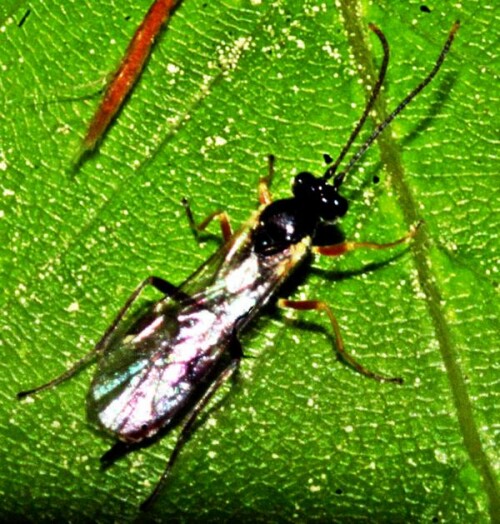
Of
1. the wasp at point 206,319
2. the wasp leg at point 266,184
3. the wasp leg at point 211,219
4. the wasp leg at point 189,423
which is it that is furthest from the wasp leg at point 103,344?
the wasp leg at point 266,184

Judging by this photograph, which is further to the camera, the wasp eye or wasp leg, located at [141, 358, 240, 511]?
the wasp eye

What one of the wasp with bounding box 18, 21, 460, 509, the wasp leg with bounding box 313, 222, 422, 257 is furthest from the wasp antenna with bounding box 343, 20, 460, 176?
the wasp leg with bounding box 313, 222, 422, 257

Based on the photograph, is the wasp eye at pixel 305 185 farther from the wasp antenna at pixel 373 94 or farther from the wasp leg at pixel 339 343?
the wasp leg at pixel 339 343

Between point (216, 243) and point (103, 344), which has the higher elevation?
point (216, 243)

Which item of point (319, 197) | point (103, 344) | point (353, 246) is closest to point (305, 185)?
point (319, 197)

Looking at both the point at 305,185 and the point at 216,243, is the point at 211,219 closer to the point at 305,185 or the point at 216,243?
the point at 216,243

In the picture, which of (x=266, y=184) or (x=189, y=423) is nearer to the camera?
(x=189, y=423)

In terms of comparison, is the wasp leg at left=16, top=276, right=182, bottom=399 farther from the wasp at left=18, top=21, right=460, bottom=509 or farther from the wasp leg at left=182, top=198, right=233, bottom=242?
the wasp leg at left=182, top=198, right=233, bottom=242

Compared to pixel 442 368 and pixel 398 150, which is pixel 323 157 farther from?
pixel 442 368
